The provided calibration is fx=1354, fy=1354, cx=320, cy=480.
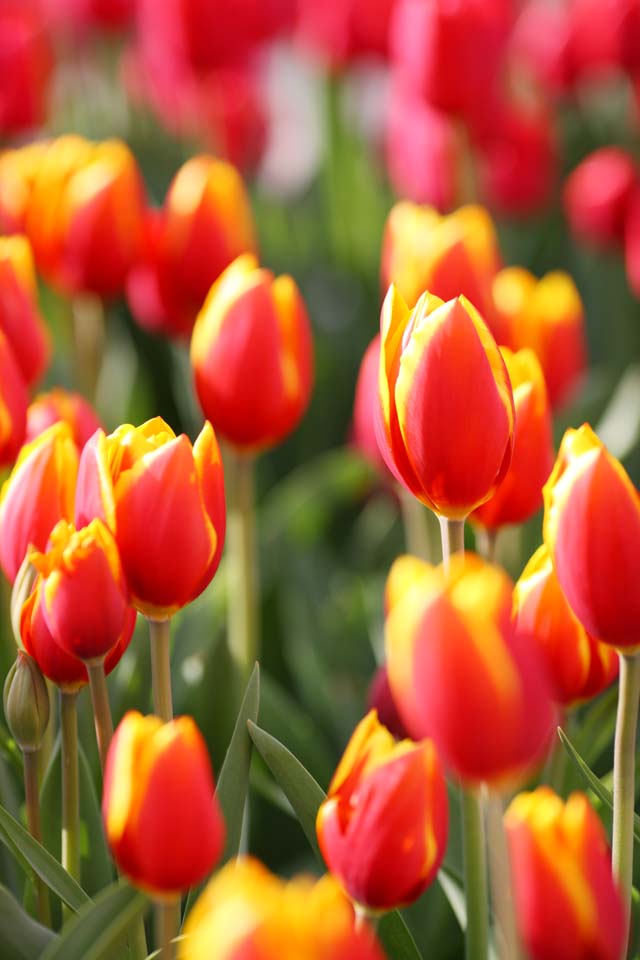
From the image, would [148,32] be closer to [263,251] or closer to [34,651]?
[263,251]

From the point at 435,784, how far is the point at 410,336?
0.15 m

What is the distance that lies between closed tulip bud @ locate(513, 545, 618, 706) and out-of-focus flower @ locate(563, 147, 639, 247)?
68 centimetres

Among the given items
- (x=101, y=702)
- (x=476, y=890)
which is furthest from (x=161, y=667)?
(x=476, y=890)

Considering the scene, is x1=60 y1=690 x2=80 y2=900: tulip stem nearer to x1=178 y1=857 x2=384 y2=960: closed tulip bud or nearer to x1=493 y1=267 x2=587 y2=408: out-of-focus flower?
x1=178 y1=857 x2=384 y2=960: closed tulip bud

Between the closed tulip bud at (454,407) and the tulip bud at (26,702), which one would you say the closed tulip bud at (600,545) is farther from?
the tulip bud at (26,702)

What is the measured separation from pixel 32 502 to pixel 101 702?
0.25 feet

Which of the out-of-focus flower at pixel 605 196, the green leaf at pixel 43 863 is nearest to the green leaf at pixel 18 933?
the green leaf at pixel 43 863

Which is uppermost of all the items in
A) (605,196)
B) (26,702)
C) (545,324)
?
(26,702)

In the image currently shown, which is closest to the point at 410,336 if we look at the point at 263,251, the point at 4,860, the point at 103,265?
the point at 4,860

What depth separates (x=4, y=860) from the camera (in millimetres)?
551

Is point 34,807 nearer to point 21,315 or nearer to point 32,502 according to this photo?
point 32,502

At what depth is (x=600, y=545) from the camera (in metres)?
0.39

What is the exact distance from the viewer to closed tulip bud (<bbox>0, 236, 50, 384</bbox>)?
2.10 ft

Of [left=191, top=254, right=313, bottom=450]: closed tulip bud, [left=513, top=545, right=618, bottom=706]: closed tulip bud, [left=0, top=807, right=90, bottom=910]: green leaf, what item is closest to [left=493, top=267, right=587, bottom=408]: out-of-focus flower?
[left=191, top=254, right=313, bottom=450]: closed tulip bud
